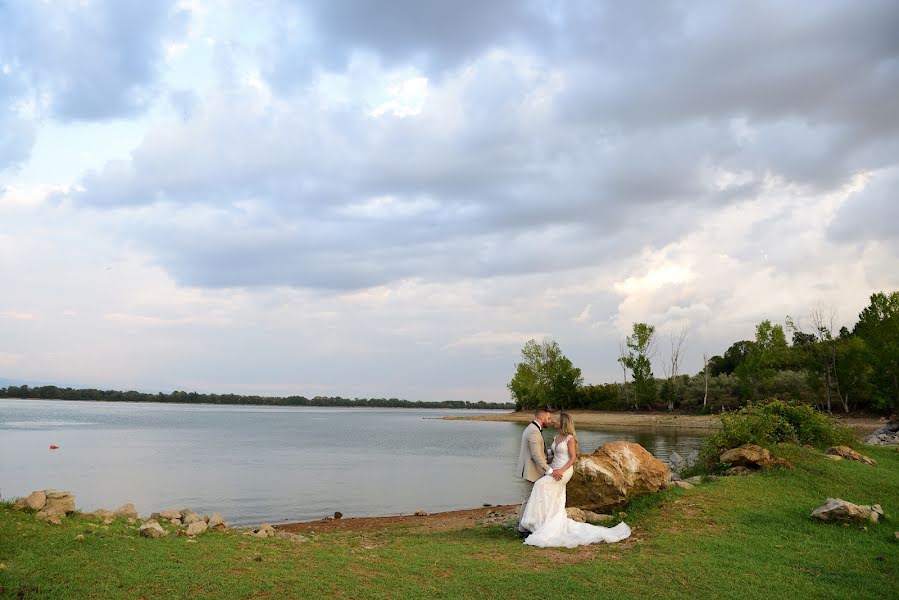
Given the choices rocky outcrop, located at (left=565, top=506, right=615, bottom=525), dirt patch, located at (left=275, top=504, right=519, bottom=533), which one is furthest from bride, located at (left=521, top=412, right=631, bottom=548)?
dirt patch, located at (left=275, top=504, right=519, bottom=533)

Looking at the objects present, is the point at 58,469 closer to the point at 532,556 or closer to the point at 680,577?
the point at 532,556

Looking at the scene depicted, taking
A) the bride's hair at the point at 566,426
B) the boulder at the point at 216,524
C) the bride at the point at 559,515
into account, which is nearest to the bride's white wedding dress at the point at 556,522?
the bride at the point at 559,515

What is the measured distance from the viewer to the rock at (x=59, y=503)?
10195mm

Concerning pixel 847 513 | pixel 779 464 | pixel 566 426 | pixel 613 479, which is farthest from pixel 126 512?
pixel 779 464

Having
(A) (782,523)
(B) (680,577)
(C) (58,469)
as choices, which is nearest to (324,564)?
(B) (680,577)

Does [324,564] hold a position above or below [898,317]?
below

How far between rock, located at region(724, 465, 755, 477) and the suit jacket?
683 centimetres

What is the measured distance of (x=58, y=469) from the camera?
99.9 ft

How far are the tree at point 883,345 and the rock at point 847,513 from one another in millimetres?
53578

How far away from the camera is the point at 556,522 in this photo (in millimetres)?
11070

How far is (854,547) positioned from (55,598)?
11.4 meters

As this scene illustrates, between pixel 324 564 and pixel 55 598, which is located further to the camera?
pixel 324 564

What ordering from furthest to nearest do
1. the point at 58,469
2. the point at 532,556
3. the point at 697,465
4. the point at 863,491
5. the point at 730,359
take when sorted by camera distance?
the point at 730,359 → the point at 58,469 → the point at 697,465 → the point at 863,491 → the point at 532,556

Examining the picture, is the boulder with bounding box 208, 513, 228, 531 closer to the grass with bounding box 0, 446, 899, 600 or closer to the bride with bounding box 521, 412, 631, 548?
the grass with bounding box 0, 446, 899, 600
